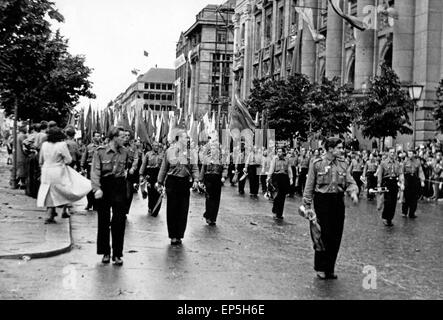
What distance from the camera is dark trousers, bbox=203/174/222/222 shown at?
16.2 m

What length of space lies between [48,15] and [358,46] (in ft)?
82.4

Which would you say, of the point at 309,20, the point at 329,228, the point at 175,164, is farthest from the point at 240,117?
Result: the point at 329,228

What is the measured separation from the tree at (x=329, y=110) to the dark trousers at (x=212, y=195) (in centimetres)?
2107

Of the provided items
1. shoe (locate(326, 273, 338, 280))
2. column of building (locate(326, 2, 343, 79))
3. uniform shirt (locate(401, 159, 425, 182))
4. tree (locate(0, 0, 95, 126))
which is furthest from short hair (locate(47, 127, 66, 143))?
column of building (locate(326, 2, 343, 79))

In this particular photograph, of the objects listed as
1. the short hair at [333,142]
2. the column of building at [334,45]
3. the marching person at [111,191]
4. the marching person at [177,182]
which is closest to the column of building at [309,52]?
the column of building at [334,45]

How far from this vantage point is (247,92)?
73.7 metres

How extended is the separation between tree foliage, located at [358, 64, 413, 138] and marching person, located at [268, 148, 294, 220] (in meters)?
12.9

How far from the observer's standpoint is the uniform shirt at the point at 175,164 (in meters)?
13.2

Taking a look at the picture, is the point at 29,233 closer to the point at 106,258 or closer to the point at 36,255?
the point at 36,255

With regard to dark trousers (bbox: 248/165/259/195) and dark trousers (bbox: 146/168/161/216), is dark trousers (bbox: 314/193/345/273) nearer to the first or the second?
dark trousers (bbox: 146/168/161/216)

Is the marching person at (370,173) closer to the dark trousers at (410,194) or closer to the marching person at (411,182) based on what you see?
the marching person at (411,182)

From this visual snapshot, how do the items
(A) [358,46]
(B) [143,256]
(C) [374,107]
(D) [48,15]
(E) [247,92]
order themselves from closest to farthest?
(B) [143,256], (D) [48,15], (C) [374,107], (A) [358,46], (E) [247,92]
